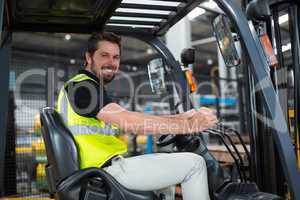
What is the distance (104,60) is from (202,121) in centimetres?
85

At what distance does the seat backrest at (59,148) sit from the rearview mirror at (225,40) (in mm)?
1187

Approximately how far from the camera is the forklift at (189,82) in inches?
84.0

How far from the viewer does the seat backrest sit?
2.27 metres

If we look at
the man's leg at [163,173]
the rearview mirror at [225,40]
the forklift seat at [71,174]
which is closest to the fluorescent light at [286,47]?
the rearview mirror at [225,40]

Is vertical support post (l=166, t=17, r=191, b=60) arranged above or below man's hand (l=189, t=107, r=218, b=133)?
above

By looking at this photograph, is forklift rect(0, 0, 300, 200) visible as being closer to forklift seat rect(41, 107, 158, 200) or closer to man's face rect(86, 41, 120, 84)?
forklift seat rect(41, 107, 158, 200)

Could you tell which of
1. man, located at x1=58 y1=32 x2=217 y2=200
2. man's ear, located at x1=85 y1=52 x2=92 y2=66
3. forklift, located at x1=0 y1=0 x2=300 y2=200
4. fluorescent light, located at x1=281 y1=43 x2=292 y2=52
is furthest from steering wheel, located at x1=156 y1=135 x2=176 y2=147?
fluorescent light, located at x1=281 y1=43 x2=292 y2=52

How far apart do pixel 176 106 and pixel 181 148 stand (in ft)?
1.89

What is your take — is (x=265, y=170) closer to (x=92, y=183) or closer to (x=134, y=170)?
(x=134, y=170)

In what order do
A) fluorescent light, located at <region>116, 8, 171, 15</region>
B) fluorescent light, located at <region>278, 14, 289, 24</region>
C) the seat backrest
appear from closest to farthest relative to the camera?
1. the seat backrest
2. fluorescent light, located at <region>278, 14, 289, 24</region>
3. fluorescent light, located at <region>116, 8, 171, 15</region>

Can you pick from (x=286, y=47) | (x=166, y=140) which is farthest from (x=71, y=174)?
(x=286, y=47)

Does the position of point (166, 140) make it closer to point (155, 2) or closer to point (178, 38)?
point (155, 2)

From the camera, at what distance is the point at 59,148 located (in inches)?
89.2

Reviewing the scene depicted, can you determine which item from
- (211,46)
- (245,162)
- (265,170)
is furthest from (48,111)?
(211,46)
